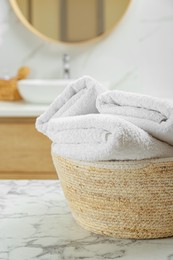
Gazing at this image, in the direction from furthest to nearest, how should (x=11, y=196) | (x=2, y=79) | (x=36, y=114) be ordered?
1. (x=2, y=79)
2. (x=36, y=114)
3. (x=11, y=196)

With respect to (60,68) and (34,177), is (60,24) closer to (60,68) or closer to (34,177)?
(60,68)

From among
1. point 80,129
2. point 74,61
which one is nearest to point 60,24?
point 74,61

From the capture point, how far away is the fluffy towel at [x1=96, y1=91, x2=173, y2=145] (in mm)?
909

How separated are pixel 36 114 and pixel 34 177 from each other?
11.7 inches

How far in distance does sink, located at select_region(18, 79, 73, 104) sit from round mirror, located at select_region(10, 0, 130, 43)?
1.18ft

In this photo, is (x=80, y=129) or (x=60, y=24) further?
(x=60, y=24)

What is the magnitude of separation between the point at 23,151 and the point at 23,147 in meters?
0.02

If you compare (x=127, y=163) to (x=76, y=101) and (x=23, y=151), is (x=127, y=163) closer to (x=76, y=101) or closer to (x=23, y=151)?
(x=76, y=101)

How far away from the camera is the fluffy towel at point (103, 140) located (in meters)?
0.87

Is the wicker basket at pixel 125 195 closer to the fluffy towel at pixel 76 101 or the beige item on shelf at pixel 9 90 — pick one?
the fluffy towel at pixel 76 101

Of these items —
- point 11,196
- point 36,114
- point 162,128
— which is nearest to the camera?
point 162,128

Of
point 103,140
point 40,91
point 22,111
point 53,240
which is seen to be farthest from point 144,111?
point 40,91

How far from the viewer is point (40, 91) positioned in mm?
2973

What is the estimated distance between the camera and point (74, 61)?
334 cm
